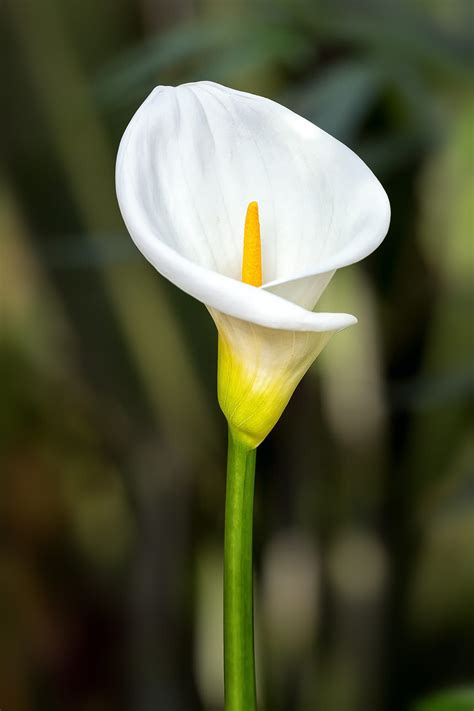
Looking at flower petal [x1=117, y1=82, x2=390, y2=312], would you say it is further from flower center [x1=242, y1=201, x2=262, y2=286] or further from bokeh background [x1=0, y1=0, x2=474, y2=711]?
bokeh background [x1=0, y1=0, x2=474, y2=711]

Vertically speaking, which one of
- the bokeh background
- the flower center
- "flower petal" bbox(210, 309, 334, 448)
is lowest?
the bokeh background

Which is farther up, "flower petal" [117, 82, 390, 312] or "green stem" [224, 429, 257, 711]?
"flower petal" [117, 82, 390, 312]

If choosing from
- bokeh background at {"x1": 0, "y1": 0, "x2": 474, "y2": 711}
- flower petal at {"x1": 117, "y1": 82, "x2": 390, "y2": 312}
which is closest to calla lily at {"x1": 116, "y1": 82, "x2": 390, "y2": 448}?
flower petal at {"x1": 117, "y1": 82, "x2": 390, "y2": 312}

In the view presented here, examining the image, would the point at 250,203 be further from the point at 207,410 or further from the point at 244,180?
the point at 207,410

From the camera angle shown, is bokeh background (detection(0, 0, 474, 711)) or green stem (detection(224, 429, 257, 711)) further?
bokeh background (detection(0, 0, 474, 711))

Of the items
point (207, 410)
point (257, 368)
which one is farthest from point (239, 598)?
point (207, 410)

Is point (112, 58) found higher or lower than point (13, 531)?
higher

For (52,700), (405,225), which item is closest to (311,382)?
(405,225)

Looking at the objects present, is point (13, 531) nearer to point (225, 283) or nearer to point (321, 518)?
point (321, 518)
